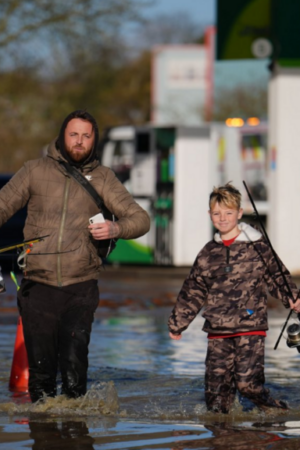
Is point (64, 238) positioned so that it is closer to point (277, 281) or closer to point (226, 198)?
point (226, 198)

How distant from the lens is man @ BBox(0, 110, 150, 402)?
7.59m

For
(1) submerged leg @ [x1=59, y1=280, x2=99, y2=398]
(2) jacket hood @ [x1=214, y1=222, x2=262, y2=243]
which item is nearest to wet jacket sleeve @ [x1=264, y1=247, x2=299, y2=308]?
(2) jacket hood @ [x1=214, y1=222, x2=262, y2=243]

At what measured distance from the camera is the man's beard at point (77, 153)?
7.61 metres

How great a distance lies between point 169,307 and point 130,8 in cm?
1908

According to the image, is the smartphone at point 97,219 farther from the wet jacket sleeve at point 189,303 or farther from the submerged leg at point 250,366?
the submerged leg at point 250,366

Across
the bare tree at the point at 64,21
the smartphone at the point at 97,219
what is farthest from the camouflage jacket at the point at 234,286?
the bare tree at the point at 64,21

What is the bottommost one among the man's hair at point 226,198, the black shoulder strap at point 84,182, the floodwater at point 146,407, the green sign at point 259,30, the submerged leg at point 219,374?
the floodwater at point 146,407

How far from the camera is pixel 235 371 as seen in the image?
7.93 m

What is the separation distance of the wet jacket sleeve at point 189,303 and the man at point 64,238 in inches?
21.4

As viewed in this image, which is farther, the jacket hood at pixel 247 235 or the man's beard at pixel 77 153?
the jacket hood at pixel 247 235

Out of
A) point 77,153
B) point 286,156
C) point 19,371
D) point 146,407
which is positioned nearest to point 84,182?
point 77,153

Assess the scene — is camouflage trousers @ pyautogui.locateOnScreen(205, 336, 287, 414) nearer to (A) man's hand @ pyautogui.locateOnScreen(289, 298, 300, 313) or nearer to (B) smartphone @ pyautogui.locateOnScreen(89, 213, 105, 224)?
(A) man's hand @ pyautogui.locateOnScreen(289, 298, 300, 313)

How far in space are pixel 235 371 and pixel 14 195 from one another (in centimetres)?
174

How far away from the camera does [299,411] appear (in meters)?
8.09
